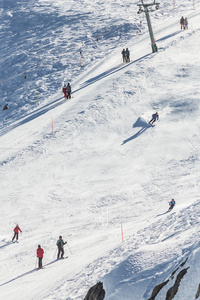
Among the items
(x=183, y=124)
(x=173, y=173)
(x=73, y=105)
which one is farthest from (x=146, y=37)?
(x=173, y=173)

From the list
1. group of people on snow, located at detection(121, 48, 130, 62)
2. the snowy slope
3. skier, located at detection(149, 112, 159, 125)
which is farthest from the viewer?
group of people on snow, located at detection(121, 48, 130, 62)

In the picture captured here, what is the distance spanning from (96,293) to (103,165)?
1343 centimetres

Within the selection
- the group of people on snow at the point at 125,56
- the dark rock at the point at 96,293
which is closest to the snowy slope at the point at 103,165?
the dark rock at the point at 96,293

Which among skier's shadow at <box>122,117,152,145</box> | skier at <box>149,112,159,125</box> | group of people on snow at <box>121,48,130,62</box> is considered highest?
group of people on snow at <box>121,48,130,62</box>

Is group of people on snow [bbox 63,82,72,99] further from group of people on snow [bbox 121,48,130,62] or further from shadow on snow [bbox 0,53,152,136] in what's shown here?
group of people on snow [bbox 121,48,130,62]

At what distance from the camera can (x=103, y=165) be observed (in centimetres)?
2469

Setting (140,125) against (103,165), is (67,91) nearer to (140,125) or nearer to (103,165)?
(140,125)

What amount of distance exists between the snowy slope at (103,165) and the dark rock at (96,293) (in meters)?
0.32

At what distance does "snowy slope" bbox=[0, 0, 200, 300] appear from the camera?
13.5 metres

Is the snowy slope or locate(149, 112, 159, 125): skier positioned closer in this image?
the snowy slope

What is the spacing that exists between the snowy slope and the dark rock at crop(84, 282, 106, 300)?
1.06ft

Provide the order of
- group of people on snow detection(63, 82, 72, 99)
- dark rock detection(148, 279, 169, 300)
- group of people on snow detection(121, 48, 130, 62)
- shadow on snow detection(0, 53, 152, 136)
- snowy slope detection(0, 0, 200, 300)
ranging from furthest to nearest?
1. group of people on snow detection(121, 48, 130, 62)
2. group of people on snow detection(63, 82, 72, 99)
3. shadow on snow detection(0, 53, 152, 136)
4. snowy slope detection(0, 0, 200, 300)
5. dark rock detection(148, 279, 169, 300)

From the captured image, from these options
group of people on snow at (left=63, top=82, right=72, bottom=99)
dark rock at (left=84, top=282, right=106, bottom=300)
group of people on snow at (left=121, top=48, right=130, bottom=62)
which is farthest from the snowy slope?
group of people on snow at (left=121, top=48, right=130, bottom=62)

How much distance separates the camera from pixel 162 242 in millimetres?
13734
